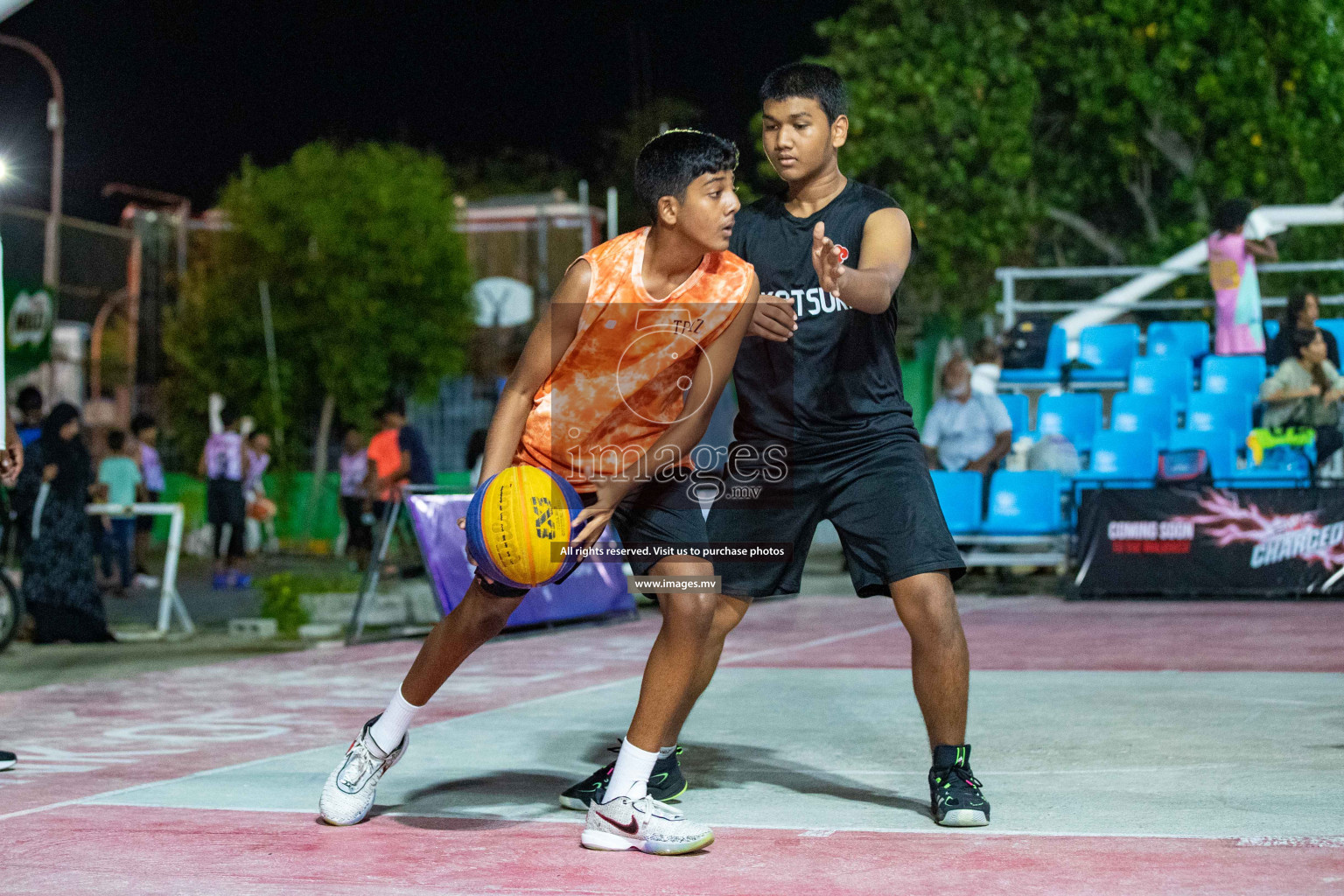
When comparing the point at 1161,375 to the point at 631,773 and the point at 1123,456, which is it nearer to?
the point at 1123,456

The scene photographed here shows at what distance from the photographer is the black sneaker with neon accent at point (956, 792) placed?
172 inches

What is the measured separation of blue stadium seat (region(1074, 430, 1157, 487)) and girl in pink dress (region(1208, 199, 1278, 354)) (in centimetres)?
173

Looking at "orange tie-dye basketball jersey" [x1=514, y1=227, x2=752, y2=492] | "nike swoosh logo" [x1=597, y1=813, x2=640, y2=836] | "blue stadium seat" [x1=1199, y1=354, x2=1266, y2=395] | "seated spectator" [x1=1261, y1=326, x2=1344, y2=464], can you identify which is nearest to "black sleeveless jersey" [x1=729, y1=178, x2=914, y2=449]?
"orange tie-dye basketball jersey" [x1=514, y1=227, x2=752, y2=492]

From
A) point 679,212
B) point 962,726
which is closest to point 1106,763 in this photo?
point 962,726

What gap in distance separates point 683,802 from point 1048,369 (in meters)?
11.7

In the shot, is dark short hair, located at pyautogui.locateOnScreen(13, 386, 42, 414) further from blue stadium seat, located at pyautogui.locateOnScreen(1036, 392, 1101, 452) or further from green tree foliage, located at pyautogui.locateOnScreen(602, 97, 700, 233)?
green tree foliage, located at pyautogui.locateOnScreen(602, 97, 700, 233)

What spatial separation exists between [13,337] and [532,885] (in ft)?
67.5

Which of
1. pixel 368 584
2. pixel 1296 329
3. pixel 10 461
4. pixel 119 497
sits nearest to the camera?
pixel 10 461

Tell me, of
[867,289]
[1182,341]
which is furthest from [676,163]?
[1182,341]

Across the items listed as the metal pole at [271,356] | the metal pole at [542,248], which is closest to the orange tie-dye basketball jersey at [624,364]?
the metal pole at [271,356]

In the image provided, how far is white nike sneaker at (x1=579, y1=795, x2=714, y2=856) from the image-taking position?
13.5ft

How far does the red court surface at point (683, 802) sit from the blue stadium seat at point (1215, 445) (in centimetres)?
440

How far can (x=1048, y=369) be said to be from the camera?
51.6 feet

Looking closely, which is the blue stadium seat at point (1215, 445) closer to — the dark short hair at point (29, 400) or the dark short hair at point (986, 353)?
the dark short hair at point (986, 353)
